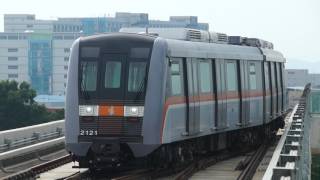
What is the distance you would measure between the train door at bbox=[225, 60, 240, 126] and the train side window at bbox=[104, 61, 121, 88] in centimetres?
525

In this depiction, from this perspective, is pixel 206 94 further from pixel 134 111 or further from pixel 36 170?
pixel 36 170

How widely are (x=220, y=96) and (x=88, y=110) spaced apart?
5.01 meters

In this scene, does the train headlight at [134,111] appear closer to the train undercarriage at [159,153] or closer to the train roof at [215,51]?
the train undercarriage at [159,153]

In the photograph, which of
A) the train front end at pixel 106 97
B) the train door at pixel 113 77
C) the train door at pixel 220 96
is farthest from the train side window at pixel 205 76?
the train door at pixel 113 77

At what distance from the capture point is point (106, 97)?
17.0 meters

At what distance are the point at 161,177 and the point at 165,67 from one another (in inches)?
88.7

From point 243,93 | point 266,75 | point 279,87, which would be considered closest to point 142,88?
point 243,93

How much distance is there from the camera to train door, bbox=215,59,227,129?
20952mm

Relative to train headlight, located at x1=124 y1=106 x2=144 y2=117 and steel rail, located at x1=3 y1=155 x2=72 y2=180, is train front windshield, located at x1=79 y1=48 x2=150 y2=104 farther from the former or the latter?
steel rail, located at x1=3 y1=155 x2=72 y2=180

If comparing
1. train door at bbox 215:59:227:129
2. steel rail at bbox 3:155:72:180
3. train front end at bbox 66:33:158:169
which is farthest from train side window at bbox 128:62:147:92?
train door at bbox 215:59:227:129

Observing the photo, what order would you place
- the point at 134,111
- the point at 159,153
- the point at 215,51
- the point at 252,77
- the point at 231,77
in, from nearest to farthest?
the point at 134,111
the point at 159,153
the point at 215,51
the point at 231,77
the point at 252,77

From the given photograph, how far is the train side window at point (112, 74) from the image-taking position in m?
17.0

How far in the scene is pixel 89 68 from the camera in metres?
17.2

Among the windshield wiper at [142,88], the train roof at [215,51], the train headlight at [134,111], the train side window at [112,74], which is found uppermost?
the train roof at [215,51]
